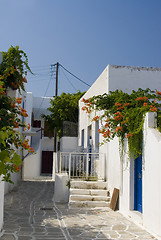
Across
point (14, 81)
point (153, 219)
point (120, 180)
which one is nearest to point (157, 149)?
point (153, 219)

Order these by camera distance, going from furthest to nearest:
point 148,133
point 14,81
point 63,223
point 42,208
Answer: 1. point 42,208
2. point 14,81
3. point 63,223
4. point 148,133

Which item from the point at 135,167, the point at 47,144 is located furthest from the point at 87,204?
the point at 47,144

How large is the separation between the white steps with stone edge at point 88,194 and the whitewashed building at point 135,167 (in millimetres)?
355

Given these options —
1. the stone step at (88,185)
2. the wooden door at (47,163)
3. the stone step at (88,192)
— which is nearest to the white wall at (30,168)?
the wooden door at (47,163)

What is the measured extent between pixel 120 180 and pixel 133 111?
2.51 meters

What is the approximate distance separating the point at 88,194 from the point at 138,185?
277cm

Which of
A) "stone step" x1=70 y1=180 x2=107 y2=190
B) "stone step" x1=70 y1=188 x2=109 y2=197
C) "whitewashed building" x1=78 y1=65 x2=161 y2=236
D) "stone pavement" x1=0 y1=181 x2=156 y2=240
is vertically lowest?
"stone pavement" x1=0 y1=181 x2=156 y2=240

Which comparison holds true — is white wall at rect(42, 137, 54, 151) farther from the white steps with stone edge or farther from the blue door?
the blue door

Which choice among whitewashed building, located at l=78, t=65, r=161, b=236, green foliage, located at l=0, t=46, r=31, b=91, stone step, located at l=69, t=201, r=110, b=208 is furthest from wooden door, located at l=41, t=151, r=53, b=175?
green foliage, located at l=0, t=46, r=31, b=91

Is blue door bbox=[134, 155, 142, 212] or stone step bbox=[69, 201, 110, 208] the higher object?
blue door bbox=[134, 155, 142, 212]

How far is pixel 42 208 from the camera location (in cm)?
897

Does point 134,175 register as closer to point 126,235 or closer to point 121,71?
point 126,235

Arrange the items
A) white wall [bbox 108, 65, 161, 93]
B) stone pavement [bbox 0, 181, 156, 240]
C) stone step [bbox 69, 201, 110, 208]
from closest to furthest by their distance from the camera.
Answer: stone pavement [bbox 0, 181, 156, 240], stone step [bbox 69, 201, 110, 208], white wall [bbox 108, 65, 161, 93]

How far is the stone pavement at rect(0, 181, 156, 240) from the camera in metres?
5.85
